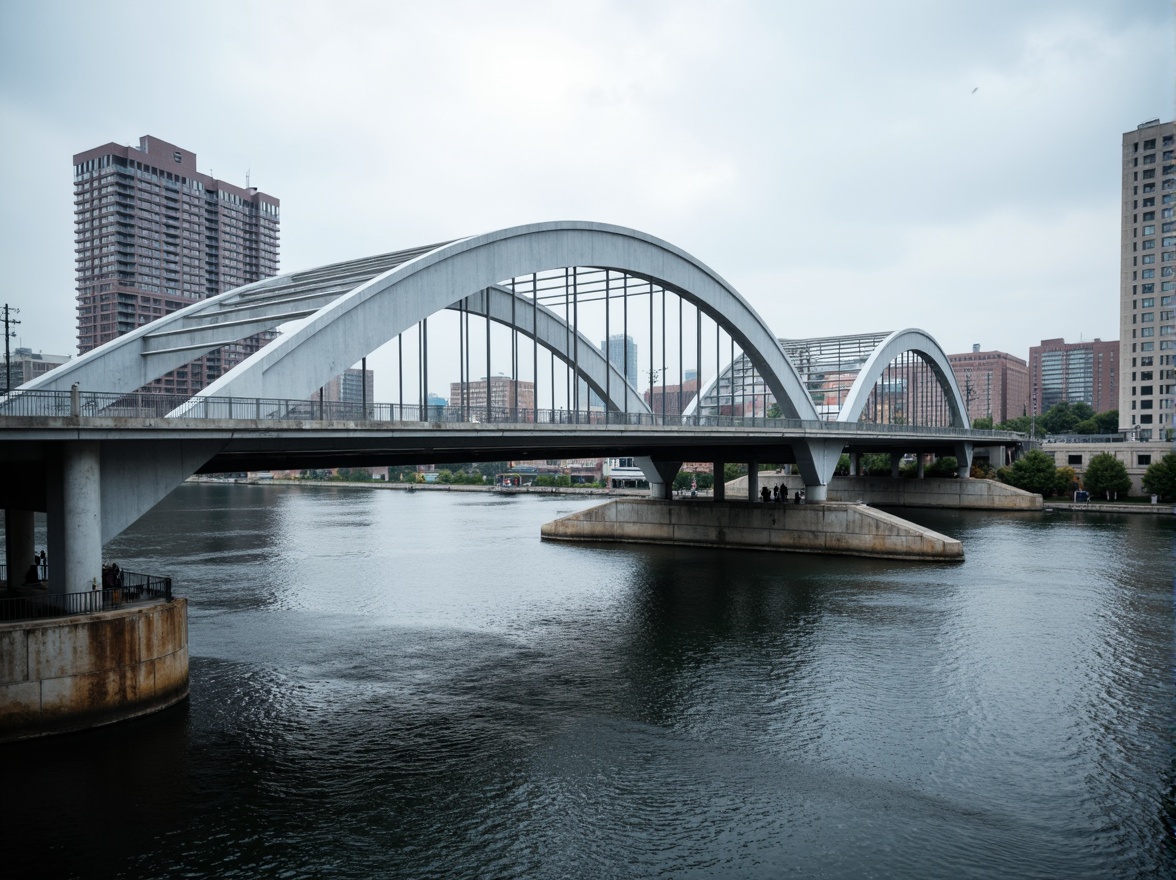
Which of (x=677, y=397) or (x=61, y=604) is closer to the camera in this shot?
(x=61, y=604)

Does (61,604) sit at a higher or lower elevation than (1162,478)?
higher

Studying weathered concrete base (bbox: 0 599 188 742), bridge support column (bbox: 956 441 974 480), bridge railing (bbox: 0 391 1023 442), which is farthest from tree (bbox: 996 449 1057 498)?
weathered concrete base (bbox: 0 599 188 742)

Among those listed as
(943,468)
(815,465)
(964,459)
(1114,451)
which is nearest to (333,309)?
(815,465)

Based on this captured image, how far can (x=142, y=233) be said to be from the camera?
145625mm

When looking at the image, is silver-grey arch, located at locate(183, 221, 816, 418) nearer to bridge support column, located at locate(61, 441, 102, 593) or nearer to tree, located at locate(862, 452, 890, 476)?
bridge support column, located at locate(61, 441, 102, 593)

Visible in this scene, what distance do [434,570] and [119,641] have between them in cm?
2688

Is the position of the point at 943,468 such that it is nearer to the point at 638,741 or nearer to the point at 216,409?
the point at 638,741

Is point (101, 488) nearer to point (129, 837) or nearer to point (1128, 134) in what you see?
point (129, 837)

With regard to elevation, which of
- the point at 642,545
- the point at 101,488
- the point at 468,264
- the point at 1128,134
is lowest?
the point at 642,545

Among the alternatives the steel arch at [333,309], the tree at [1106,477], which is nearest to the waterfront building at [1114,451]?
the tree at [1106,477]

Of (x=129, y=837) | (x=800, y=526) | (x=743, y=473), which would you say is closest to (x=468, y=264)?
(x=129, y=837)

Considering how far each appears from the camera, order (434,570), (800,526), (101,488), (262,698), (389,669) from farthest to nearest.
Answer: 1. (800,526)
2. (434,570)
3. (389,669)
4. (262,698)
5. (101,488)

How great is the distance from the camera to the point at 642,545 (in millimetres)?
55844

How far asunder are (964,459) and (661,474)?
44.2 metres
